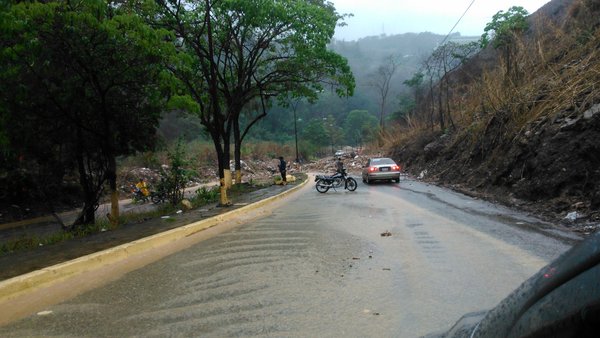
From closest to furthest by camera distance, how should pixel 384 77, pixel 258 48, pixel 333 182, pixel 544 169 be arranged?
1. pixel 544 169
2. pixel 333 182
3. pixel 258 48
4. pixel 384 77

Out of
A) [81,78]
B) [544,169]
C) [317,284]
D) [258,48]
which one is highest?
[258,48]

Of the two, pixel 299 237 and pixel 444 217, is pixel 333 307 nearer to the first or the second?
pixel 299 237

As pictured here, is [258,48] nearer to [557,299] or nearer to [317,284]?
[317,284]

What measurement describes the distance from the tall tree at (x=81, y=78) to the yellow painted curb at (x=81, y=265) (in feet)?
13.8

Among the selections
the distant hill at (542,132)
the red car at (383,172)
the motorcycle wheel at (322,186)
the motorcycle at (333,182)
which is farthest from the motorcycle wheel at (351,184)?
the distant hill at (542,132)

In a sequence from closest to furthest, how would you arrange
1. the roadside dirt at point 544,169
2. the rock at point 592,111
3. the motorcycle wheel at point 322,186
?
1. the roadside dirt at point 544,169
2. the rock at point 592,111
3. the motorcycle wheel at point 322,186

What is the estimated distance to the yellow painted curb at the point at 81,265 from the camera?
5.86 meters

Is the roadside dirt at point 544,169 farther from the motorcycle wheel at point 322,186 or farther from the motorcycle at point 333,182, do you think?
the motorcycle wheel at point 322,186

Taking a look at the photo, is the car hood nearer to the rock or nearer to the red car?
the rock

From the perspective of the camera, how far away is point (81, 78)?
1234 centimetres

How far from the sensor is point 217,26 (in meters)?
23.3

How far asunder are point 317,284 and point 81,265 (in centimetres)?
375

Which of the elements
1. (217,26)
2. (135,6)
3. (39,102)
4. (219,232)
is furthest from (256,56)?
(219,232)

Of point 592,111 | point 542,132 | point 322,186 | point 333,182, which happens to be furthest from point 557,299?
point 333,182
